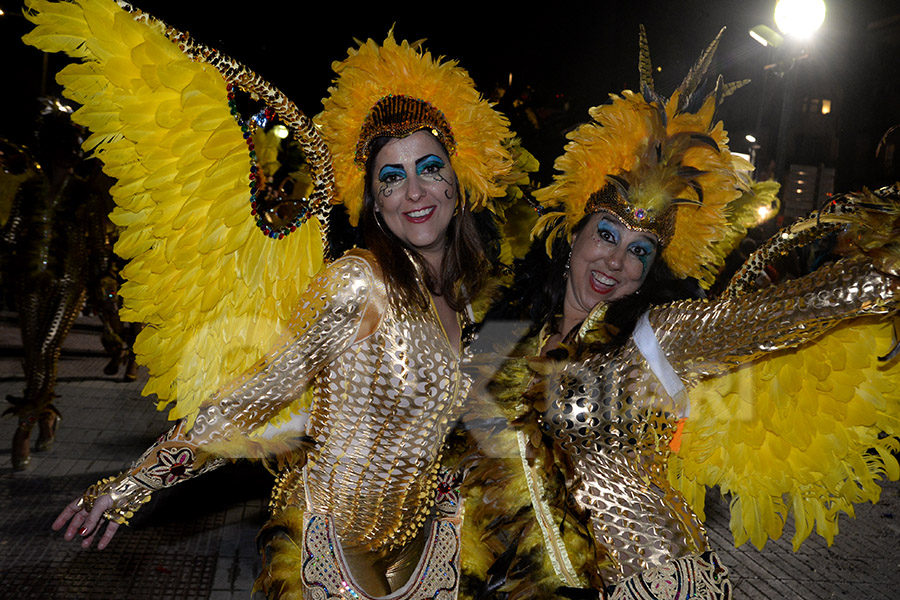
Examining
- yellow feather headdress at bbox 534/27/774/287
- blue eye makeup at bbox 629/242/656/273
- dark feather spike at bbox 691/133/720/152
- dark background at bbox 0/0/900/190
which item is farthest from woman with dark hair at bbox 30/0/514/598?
dark background at bbox 0/0/900/190

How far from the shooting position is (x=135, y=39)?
5.29 ft

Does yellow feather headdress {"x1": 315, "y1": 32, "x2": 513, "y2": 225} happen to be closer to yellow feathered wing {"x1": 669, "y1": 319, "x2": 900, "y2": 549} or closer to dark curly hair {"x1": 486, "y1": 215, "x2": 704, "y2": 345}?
dark curly hair {"x1": 486, "y1": 215, "x2": 704, "y2": 345}

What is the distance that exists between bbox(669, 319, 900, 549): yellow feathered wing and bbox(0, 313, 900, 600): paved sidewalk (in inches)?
87.0

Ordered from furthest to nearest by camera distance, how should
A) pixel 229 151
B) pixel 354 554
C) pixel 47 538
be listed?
pixel 47 538 → pixel 354 554 → pixel 229 151

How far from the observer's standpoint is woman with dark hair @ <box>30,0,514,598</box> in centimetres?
173

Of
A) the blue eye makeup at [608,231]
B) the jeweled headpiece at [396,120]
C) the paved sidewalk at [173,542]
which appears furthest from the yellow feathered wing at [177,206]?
the paved sidewalk at [173,542]

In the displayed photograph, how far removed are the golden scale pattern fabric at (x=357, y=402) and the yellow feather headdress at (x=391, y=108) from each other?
359mm

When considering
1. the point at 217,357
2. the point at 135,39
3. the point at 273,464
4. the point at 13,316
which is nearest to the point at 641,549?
the point at 273,464

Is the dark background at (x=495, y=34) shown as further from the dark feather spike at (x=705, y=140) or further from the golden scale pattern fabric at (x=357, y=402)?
the golden scale pattern fabric at (x=357, y=402)

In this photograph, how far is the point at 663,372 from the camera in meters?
1.77

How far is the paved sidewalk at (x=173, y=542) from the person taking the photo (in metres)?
3.54

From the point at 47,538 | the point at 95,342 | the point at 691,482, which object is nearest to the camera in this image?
the point at 691,482

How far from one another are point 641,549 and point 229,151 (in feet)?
4.82

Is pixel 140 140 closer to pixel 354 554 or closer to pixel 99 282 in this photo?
pixel 354 554
